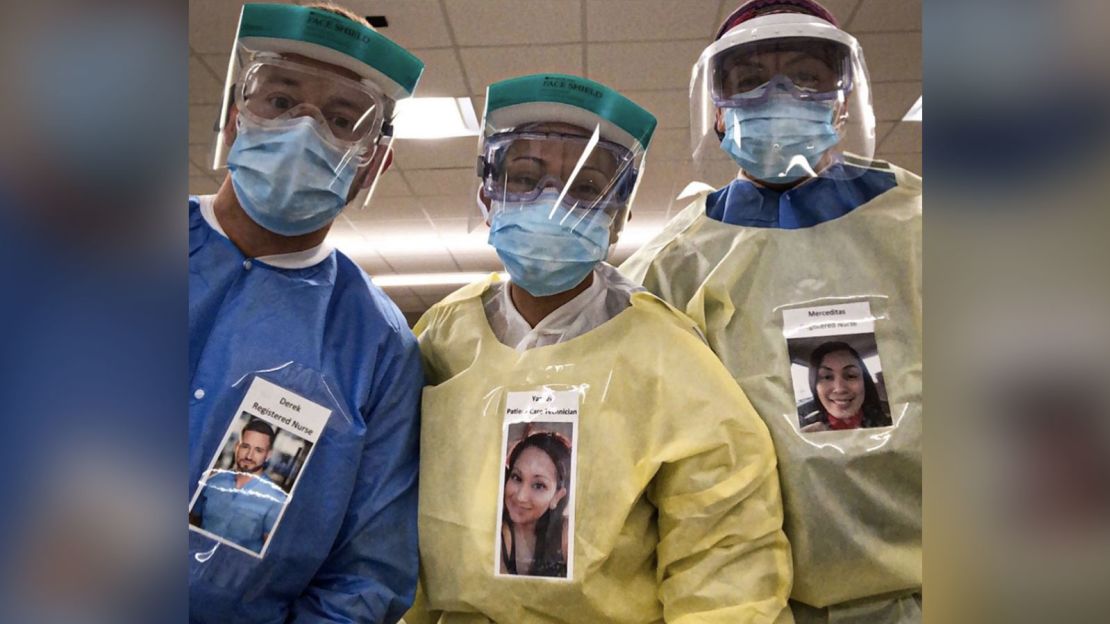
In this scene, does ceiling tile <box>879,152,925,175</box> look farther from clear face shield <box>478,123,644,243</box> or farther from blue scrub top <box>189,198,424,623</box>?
blue scrub top <box>189,198,424,623</box>

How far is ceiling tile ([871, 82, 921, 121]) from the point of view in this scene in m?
4.34

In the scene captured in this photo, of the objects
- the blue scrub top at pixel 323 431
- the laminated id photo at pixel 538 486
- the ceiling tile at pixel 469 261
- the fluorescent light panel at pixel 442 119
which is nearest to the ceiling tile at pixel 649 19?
the fluorescent light panel at pixel 442 119

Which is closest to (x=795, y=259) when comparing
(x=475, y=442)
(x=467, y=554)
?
(x=475, y=442)

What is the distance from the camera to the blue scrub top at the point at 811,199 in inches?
59.0

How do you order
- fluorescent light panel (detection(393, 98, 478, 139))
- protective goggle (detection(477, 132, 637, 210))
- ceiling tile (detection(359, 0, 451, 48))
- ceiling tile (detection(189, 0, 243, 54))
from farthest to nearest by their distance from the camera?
fluorescent light panel (detection(393, 98, 478, 139)), ceiling tile (detection(359, 0, 451, 48)), ceiling tile (detection(189, 0, 243, 54)), protective goggle (detection(477, 132, 637, 210))

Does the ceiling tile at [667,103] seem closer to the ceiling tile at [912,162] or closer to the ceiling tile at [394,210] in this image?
the ceiling tile at [912,162]

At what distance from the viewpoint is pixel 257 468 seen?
1.20 metres

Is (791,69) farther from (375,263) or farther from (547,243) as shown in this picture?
(375,263)

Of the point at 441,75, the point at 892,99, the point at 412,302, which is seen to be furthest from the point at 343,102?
the point at 412,302

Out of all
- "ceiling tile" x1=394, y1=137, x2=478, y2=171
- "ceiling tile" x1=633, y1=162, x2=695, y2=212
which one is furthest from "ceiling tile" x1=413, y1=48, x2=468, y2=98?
"ceiling tile" x1=633, y1=162, x2=695, y2=212

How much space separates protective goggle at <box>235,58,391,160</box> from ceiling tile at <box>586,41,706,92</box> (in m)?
2.90

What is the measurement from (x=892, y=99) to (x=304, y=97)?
395 centimetres
